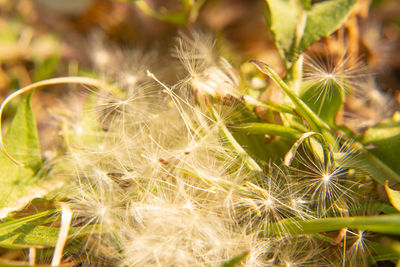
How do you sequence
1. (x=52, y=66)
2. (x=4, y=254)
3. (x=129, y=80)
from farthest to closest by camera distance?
(x=52, y=66)
(x=129, y=80)
(x=4, y=254)

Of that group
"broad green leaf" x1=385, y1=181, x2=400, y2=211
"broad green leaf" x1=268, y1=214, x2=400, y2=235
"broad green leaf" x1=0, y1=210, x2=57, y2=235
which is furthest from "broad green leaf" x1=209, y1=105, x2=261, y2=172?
"broad green leaf" x1=0, y1=210, x2=57, y2=235

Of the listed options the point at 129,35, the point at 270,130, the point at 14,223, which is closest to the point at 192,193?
the point at 270,130

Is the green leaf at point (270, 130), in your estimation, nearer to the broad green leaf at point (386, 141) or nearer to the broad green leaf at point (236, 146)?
the broad green leaf at point (236, 146)

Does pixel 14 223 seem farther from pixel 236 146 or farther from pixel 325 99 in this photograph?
pixel 325 99

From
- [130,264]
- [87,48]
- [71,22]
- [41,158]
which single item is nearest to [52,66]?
[87,48]

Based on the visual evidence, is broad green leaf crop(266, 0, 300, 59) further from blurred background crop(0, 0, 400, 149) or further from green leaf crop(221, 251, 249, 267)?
green leaf crop(221, 251, 249, 267)

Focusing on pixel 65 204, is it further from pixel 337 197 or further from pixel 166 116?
pixel 337 197
